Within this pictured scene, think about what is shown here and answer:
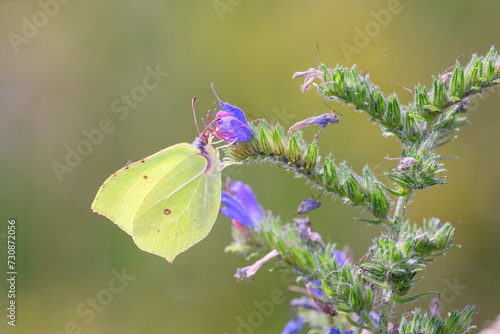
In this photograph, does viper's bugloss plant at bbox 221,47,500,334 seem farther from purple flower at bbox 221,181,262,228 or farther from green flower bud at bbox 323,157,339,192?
purple flower at bbox 221,181,262,228

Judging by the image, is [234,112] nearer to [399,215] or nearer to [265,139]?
[265,139]

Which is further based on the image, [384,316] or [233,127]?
[233,127]

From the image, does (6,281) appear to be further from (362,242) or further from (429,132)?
(429,132)

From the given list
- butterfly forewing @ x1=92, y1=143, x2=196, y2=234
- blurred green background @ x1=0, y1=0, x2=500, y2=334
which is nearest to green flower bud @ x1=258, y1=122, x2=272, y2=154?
butterfly forewing @ x1=92, y1=143, x2=196, y2=234

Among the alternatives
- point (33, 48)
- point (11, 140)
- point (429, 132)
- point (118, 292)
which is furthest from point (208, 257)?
point (429, 132)

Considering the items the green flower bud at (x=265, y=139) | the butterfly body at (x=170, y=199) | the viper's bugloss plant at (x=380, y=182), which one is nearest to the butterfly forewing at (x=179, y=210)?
the butterfly body at (x=170, y=199)

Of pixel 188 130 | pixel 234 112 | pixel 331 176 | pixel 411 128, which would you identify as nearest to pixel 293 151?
pixel 331 176

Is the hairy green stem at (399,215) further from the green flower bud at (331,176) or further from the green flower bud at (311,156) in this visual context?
the green flower bud at (311,156)
